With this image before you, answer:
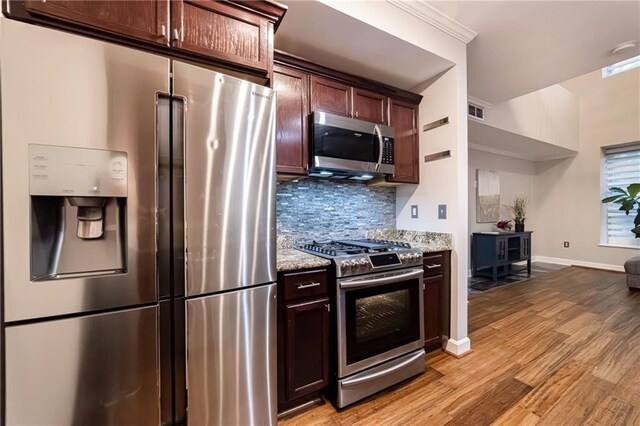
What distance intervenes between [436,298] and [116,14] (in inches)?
106

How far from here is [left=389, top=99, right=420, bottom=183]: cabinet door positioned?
2473mm

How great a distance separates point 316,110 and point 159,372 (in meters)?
1.90

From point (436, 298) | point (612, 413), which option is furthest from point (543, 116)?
point (612, 413)

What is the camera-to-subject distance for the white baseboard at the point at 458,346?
2286 millimetres

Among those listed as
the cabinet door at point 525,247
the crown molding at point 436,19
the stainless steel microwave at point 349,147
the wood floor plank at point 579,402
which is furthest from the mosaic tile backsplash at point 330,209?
the cabinet door at point 525,247

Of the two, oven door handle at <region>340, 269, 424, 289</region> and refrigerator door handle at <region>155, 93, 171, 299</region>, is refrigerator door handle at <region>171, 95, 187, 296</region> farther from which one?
oven door handle at <region>340, 269, 424, 289</region>

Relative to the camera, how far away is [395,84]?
2654 mm

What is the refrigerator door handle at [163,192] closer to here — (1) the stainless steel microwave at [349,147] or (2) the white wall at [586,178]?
(1) the stainless steel microwave at [349,147]

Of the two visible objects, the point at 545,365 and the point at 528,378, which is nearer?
the point at 528,378

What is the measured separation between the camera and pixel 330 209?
2.50m

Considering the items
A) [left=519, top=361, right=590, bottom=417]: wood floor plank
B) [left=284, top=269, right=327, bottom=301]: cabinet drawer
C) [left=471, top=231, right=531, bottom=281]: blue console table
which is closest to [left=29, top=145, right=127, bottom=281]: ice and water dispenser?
[left=284, top=269, right=327, bottom=301]: cabinet drawer

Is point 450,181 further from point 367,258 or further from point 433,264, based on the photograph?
point 367,258

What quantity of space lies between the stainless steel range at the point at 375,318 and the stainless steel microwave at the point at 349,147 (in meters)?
0.64

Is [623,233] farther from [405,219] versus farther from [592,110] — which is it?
[405,219]
